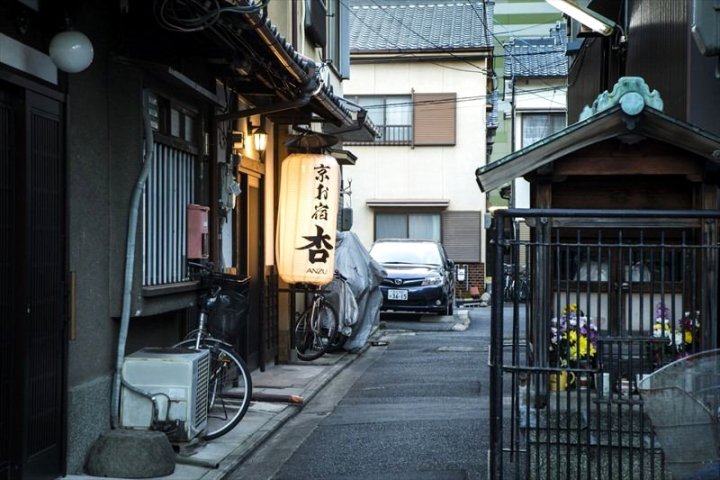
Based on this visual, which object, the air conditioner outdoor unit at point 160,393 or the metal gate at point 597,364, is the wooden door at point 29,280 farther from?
the metal gate at point 597,364

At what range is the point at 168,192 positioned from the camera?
353 inches

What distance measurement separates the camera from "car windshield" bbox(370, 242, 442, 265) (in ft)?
80.6

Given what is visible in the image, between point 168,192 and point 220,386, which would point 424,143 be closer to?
point 220,386

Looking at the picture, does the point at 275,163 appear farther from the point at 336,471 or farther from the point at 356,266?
the point at 336,471

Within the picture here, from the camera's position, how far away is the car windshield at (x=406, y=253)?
2458 centimetres

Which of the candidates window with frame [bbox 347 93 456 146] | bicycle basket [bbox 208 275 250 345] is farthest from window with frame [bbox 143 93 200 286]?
window with frame [bbox 347 93 456 146]

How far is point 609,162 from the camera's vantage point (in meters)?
9.33

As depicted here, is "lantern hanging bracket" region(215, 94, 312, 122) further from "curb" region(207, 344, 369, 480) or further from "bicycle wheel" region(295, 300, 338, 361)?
"bicycle wheel" region(295, 300, 338, 361)

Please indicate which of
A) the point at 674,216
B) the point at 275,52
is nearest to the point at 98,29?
the point at 275,52

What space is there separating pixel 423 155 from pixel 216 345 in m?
24.3

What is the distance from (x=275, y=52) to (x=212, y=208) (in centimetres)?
252

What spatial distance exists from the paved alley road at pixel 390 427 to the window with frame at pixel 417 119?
677 inches

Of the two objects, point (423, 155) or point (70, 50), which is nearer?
point (70, 50)

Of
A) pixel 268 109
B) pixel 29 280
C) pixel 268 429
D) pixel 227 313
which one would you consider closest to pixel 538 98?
pixel 268 109
